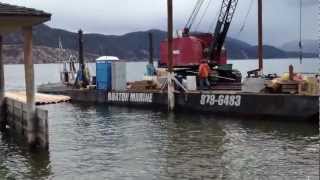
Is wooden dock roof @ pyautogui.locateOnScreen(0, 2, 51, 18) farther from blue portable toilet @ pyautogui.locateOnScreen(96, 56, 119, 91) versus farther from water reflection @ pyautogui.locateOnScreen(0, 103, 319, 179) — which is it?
blue portable toilet @ pyautogui.locateOnScreen(96, 56, 119, 91)

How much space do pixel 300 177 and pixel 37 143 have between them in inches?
348

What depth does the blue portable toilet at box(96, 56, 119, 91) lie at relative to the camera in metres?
37.3

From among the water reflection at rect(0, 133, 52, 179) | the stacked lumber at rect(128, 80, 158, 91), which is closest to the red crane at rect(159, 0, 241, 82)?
the stacked lumber at rect(128, 80, 158, 91)

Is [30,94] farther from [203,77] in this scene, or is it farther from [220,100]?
[203,77]

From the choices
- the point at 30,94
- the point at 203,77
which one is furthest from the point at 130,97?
the point at 30,94

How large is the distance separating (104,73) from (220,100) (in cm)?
1056

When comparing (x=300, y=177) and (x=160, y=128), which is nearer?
(x=300, y=177)

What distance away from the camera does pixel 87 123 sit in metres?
27.9

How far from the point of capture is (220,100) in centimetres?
2945

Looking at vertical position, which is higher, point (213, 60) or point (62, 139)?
point (213, 60)

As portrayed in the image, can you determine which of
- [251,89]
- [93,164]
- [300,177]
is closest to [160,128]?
[251,89]

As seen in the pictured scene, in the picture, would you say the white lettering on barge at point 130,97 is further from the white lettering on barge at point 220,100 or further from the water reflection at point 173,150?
the water reflection at point 173,150

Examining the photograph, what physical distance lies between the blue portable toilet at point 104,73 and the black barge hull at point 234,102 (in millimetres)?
1397

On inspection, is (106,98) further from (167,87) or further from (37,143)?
(37,143)
